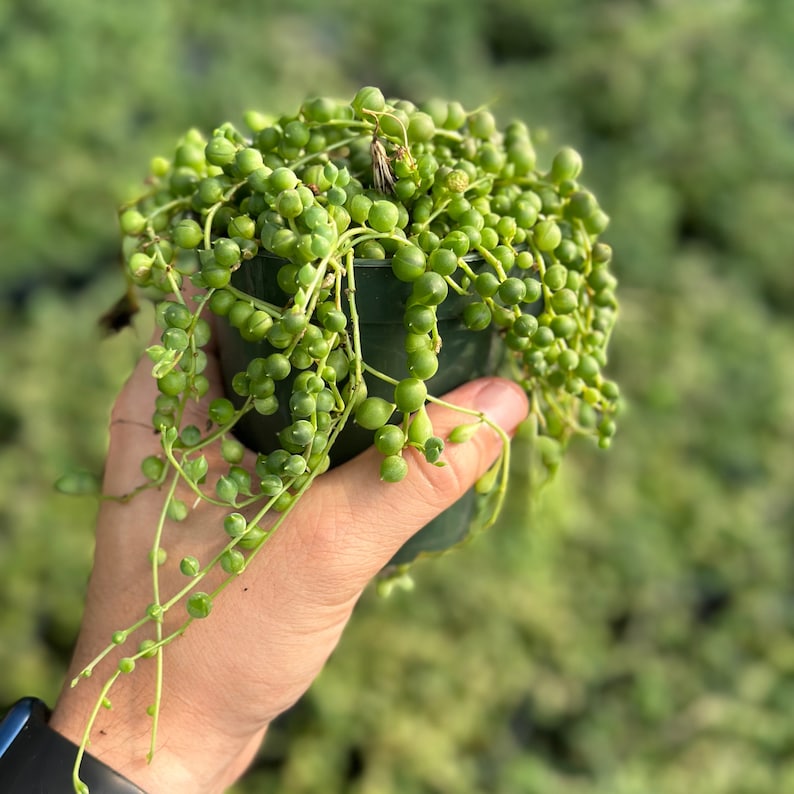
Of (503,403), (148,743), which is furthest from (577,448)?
(148,743)

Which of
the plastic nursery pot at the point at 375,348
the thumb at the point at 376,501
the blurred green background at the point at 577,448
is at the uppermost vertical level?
the plastic nursery pot at the point at 375,348

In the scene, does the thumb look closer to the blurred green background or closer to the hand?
the hand

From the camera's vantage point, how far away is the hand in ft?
2.02

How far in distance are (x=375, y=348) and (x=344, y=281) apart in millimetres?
56

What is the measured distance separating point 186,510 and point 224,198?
24 cm

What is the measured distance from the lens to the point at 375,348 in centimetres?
59

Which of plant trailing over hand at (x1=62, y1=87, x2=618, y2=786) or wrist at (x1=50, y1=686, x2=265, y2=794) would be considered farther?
wrist at (x1=50, y1=686, x2=265, y2=794)

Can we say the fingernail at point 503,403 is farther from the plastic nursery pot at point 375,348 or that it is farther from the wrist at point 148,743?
the wrist at point 148,743

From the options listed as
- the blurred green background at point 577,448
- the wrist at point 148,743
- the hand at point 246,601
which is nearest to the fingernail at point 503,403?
the hand at point 246,601

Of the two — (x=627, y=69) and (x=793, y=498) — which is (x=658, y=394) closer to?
(x=793, y=498)

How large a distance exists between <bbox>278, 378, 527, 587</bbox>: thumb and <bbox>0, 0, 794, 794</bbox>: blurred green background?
832 mm

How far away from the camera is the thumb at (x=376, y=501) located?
0.61 meters

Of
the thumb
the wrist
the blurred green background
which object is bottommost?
the blurred green background

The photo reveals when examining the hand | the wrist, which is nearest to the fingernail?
the hand
